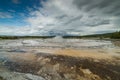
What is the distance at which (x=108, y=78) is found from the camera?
8.12 metres

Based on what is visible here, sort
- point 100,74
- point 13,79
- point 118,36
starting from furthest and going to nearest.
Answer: point 118,36
point 100,74
point 13,79

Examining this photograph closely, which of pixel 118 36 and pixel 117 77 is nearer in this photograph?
pixel 117 77

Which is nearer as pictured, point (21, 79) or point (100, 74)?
point (21, 79)

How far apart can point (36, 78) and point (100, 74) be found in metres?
5.27

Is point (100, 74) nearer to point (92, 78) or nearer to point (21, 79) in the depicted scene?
point (92, 78)

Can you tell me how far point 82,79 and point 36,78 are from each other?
11.3 feet

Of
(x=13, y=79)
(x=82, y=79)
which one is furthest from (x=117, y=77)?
(x=13, y=79)

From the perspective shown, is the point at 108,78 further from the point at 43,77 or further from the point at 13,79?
the point at 13,79

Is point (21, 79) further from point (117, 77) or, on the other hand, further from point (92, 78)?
point (117, 77)

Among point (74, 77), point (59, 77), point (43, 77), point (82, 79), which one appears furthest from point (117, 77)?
point (43, 77)

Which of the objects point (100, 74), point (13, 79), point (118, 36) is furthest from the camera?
point (118, 36)

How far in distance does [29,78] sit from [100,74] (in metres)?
5.78

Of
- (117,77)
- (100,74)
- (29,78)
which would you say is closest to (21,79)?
(29,78)

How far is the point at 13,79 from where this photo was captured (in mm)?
A: 7785
